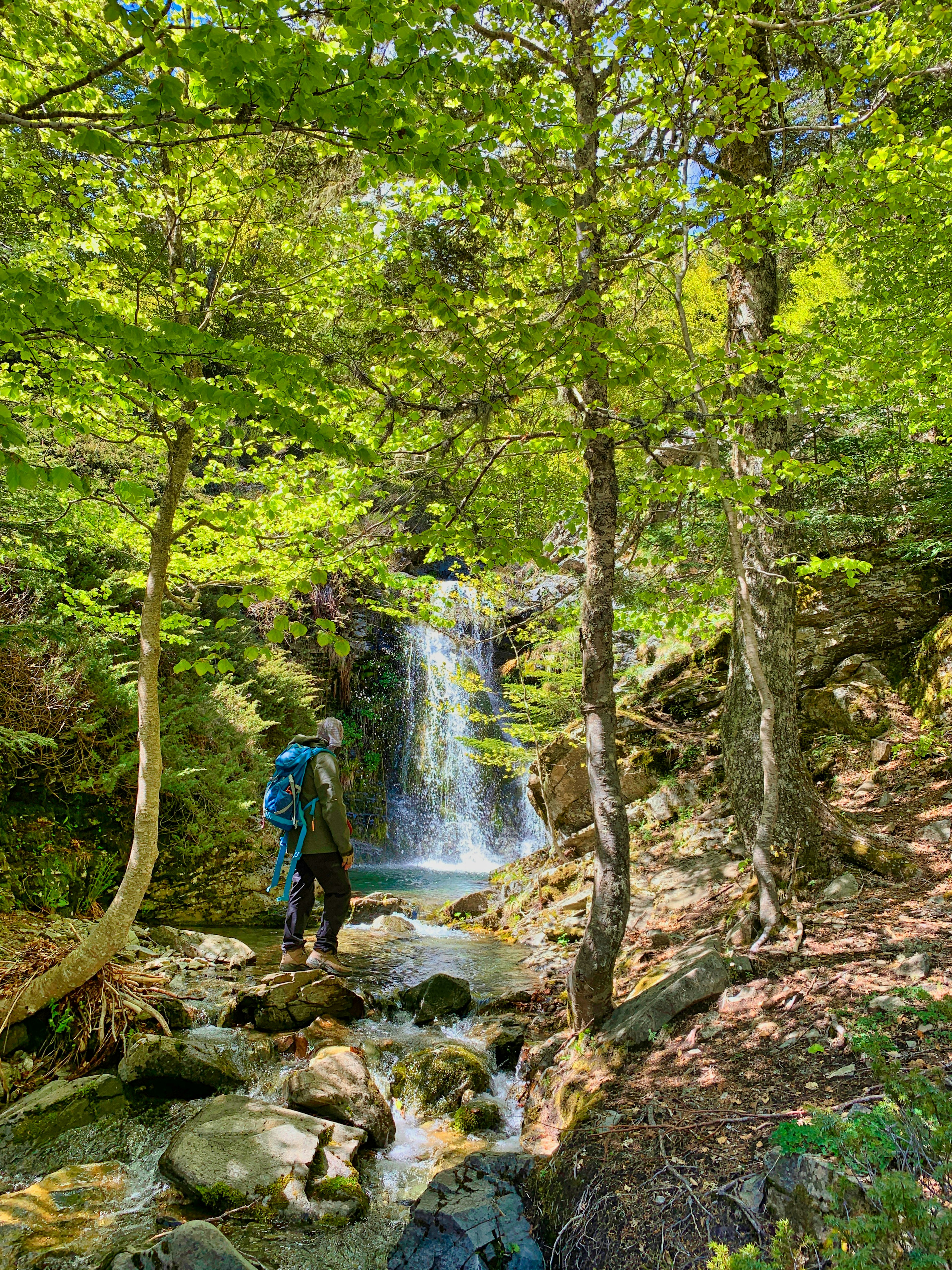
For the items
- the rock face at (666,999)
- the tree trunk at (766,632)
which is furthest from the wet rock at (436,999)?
the tree trunk at (766,632)

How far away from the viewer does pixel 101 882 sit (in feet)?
19.3

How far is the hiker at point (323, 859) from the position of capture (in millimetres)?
6133

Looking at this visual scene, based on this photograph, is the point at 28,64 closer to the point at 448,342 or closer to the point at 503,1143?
the point at 448,342

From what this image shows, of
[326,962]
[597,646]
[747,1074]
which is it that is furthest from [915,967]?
[326,962]

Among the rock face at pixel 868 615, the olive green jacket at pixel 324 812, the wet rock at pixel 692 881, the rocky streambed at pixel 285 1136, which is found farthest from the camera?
the rock face at pixel 868 615

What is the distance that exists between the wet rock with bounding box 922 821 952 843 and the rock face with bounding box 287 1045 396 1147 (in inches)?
185

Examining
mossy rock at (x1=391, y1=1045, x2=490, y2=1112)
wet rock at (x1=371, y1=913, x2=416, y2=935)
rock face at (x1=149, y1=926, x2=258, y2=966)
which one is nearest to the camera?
mossy rock at (x1=391, y1=1045, x2=490, y2=1112)

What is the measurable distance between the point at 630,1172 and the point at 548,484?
584 centimetres

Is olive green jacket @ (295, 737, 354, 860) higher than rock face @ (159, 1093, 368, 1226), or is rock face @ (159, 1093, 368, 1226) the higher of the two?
olive green jacket @ (295, 737, 354, 860)

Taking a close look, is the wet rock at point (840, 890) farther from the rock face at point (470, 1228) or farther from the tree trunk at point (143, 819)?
the tree trunk at point (143, 819)

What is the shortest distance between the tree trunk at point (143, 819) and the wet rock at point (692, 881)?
456cm

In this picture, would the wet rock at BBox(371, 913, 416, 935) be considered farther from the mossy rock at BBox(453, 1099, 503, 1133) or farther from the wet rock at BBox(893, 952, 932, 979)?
the wet rock at BBox(893, 952, 932, 979)

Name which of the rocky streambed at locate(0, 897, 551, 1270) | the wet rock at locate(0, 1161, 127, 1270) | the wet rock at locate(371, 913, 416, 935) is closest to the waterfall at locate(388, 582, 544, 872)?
the wet rock at locate(371, 913, 416, 935)

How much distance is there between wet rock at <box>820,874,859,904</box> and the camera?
4.75m
